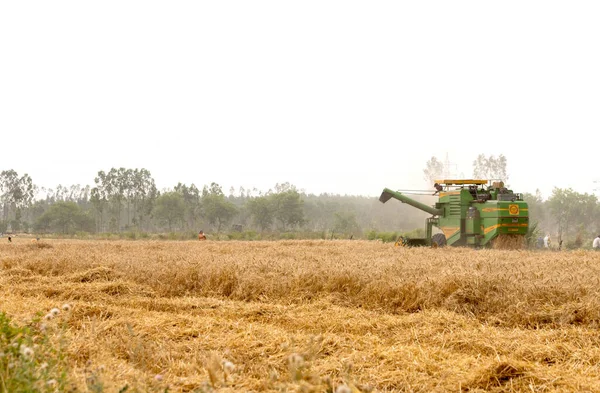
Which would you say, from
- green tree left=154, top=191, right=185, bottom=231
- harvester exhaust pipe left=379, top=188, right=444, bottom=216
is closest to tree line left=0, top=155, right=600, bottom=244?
green tree left=154, top=191, right=185, bottom=231

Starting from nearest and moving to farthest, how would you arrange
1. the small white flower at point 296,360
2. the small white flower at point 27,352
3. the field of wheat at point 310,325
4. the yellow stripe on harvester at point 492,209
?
1. the small white flower at point 296,360
2. the small white flower at point 27,352
3. the field of wheat at point 310,325
4. the yellow stripe on harvester at point 492,209

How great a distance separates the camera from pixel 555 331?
19.6ft

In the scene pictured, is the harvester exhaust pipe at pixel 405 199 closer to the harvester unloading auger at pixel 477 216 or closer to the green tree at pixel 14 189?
the harvester unloading auger at pixel 477 216

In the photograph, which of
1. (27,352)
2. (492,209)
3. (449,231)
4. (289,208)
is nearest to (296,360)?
(27,352)

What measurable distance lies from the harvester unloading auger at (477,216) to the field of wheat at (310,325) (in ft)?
18.2

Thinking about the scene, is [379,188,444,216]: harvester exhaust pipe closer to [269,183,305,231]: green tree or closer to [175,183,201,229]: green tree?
[269,183,305,231]: green tree

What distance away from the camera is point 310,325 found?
21.5ft

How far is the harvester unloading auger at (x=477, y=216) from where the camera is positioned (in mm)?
16297

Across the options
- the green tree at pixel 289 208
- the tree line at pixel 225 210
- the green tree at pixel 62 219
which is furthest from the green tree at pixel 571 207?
the green tree at pixel 62 219

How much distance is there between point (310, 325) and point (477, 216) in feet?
40.4

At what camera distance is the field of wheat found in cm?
419

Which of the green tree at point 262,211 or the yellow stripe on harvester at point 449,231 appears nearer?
the yellow stripe on harvester at point 449,231

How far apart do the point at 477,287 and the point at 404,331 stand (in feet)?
6.41

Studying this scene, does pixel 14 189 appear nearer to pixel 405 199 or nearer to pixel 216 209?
pixel 216 209
